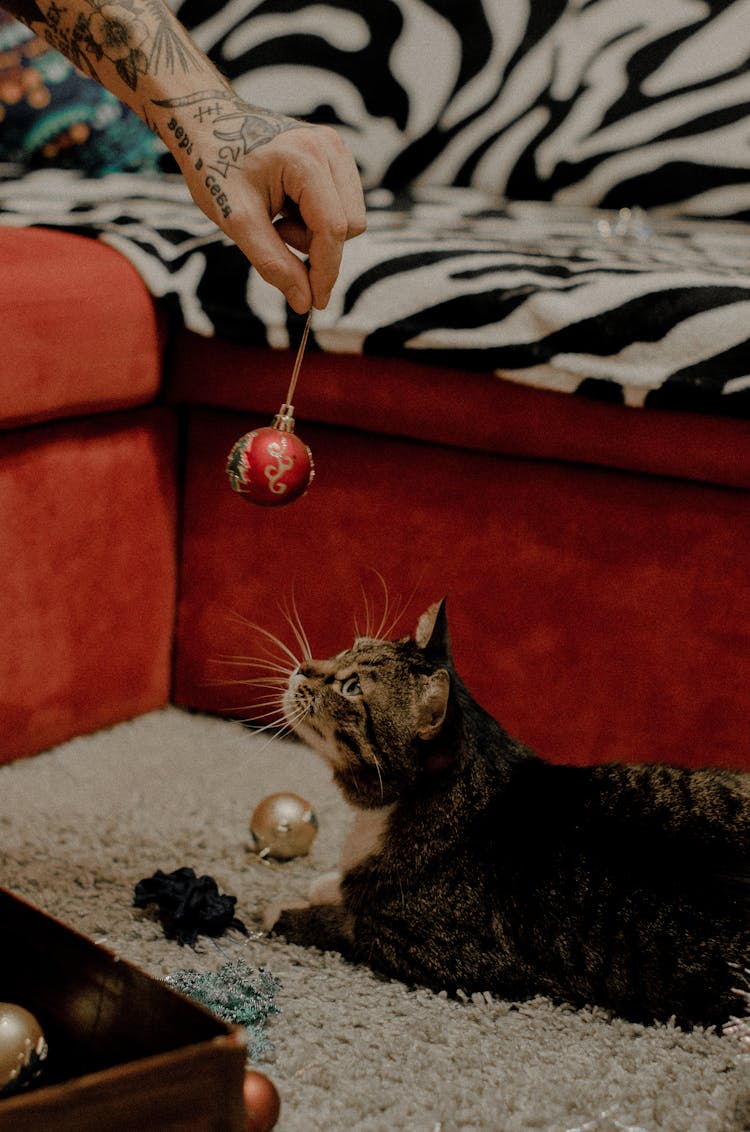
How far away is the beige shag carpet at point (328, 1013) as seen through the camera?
75 centimetres

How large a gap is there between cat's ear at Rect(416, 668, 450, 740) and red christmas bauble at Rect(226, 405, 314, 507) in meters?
0.19

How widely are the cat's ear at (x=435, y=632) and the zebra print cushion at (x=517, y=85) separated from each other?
100cm

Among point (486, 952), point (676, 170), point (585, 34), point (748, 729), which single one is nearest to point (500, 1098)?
point (486, 952)

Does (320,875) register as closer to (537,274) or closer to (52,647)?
(52,647)

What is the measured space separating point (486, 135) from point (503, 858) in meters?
1.27

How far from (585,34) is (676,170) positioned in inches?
10.1

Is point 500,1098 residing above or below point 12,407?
below

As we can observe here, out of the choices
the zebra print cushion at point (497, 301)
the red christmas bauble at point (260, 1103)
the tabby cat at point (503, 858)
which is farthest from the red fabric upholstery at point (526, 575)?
the red christmas bauble at point (260, 1103)

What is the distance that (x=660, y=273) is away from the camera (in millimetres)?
1136

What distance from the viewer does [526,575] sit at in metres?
1.23

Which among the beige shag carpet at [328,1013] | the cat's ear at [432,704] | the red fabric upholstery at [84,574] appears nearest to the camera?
the beige shag carpet at [328,1013]

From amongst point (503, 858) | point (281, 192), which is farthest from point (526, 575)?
point (281, 192)

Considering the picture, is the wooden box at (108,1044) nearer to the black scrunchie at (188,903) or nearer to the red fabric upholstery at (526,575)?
the black scrunchie at (188,903)

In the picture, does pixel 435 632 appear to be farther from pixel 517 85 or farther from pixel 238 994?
pixel 517 85
